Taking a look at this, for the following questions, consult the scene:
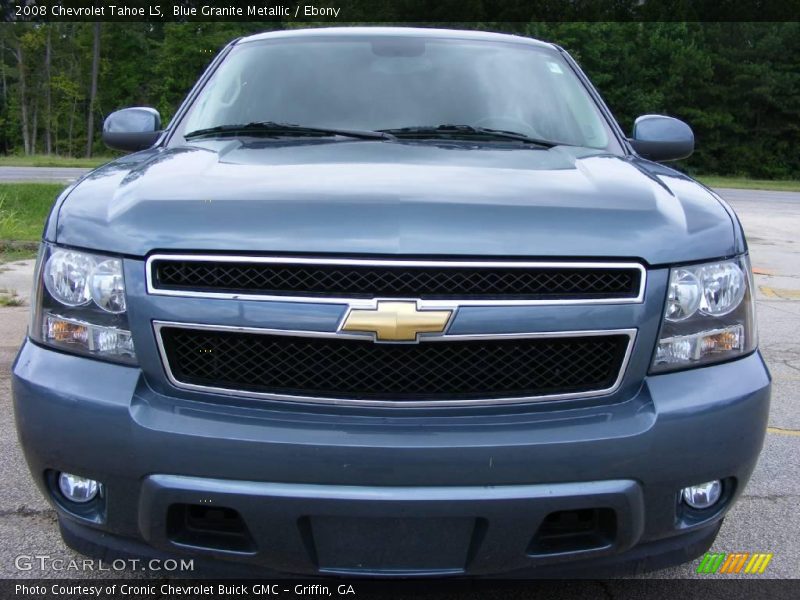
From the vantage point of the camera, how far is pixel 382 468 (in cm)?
178

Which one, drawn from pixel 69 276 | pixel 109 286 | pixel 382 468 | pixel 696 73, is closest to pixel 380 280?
pixel 382 468

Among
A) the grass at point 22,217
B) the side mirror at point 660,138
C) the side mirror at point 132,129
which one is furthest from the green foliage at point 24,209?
the side mirror at point 660,138

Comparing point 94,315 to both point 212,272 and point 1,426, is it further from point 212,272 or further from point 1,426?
point 1,426

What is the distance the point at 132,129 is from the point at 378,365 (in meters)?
1.92

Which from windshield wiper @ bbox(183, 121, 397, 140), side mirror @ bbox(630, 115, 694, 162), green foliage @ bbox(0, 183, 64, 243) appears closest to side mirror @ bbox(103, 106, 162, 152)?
windshield wiper @ bbox(183, 121, 397, 140)

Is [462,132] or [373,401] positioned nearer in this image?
[373,401]

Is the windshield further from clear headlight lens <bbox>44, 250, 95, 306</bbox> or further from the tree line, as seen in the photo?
the tree line

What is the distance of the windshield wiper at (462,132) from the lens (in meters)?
2.96

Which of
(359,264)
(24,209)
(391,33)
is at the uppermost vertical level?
(391,33)

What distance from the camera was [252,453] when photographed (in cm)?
179

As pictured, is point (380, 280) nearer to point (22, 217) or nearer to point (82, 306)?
point (82, 306)

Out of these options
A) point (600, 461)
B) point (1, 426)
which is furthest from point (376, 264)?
point (1, 426)

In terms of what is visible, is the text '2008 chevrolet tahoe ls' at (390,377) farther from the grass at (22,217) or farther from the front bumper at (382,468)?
the grass at (22,217)

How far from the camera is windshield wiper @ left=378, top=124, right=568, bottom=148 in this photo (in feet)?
9.73
